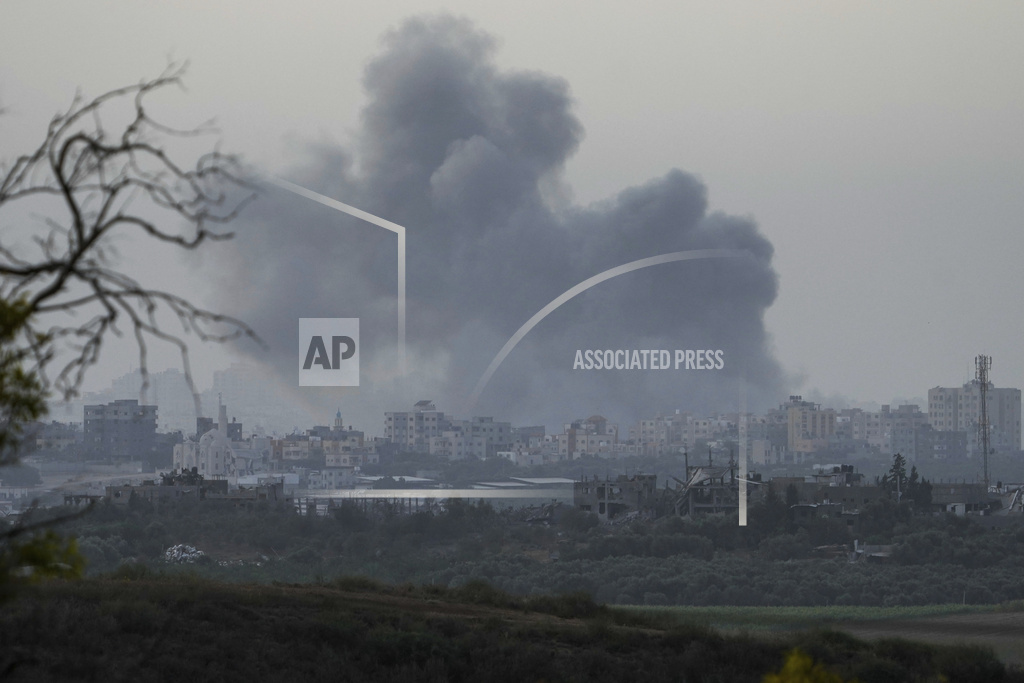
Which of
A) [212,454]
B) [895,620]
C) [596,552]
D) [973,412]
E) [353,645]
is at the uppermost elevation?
[973,412]

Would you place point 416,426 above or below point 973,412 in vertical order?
below

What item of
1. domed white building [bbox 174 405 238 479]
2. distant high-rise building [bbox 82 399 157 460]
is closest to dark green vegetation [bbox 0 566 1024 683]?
distant high-rise building [bbox 82 399 157 460]

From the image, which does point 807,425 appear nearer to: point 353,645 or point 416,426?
point 416,426

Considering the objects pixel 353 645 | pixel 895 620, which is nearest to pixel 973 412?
pixel 895 620

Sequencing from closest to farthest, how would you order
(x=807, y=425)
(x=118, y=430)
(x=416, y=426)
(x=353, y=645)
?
(x=353, y=645) < (x=118, y=430) < (x=416, y=426) < (x=807, y=425)

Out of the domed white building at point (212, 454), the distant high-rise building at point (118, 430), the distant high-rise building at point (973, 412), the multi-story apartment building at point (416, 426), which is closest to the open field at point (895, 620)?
the multi-story apartment building at point (416, 426)

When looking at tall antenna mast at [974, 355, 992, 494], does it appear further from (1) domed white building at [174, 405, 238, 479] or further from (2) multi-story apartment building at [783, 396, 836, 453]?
(1) domed white building at [174, 405, 238, 479]

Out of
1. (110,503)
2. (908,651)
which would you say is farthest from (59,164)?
(110,503)
